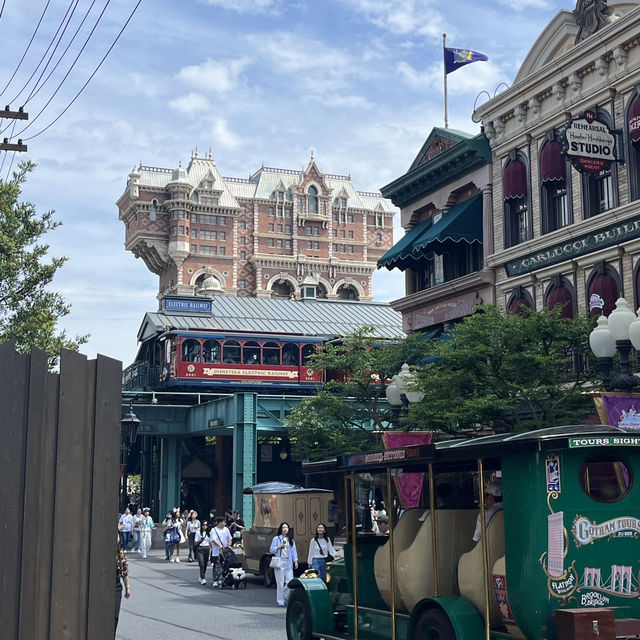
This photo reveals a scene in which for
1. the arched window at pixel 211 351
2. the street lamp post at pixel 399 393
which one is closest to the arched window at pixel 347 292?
the arched window at pixel 211 351

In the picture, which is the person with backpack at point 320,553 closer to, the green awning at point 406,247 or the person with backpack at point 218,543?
the person with backpack at point 218,543

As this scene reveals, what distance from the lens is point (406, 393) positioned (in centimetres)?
2180

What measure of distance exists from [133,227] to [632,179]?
109618 mm

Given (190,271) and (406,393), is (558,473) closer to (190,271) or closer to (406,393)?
(406,393)

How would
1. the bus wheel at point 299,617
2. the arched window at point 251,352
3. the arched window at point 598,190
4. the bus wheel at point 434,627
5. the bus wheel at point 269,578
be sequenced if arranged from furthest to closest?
the arched window at point 251,352 < the arched window at point 598,190 < the bus wheel at point 269,578 < the bus wheel at point 299,617 < the bus wheel at point 434,627

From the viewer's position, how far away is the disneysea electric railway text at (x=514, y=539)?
839 centimetres

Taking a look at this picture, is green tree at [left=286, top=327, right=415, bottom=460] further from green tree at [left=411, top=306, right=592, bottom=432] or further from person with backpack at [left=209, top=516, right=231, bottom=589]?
green tree at [left=411, top=306, right=592, bottom=432]

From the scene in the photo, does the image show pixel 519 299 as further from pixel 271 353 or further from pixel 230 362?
pixel 271 353

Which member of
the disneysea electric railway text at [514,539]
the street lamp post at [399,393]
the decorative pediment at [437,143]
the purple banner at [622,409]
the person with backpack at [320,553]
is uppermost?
the decorative pediment at [437,143]

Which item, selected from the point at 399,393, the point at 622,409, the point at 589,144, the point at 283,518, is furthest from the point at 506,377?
the point at 283,518

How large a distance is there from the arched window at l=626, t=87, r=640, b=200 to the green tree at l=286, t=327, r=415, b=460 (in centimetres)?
820

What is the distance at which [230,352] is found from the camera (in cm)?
5269

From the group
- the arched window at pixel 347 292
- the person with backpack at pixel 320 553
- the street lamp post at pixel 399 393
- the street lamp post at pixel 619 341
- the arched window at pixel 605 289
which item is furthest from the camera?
the arched window at pixel 347 292

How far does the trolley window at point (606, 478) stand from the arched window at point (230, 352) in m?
44.3
